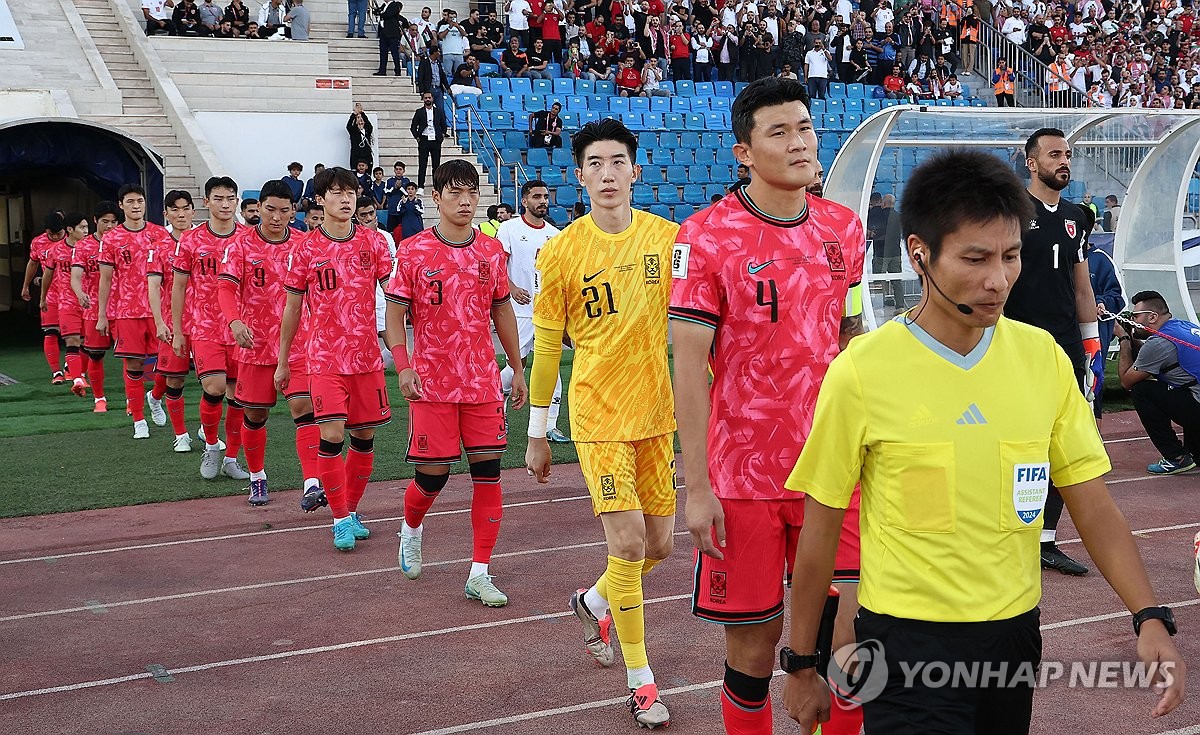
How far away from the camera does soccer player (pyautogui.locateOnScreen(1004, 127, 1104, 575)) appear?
21.4 ft

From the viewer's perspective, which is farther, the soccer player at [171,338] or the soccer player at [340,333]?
the soccer player at [171,338]

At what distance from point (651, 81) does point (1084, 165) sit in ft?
45.0

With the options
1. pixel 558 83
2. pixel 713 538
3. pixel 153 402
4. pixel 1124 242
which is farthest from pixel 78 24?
pixel 713 538

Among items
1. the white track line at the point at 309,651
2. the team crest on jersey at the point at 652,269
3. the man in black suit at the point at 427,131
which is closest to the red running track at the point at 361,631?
the white track line at the point at 309,651

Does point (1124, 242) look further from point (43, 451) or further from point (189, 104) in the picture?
point (189, 104)

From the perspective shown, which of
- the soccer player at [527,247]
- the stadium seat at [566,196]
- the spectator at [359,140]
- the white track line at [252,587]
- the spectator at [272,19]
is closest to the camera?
the white track line at [252,587]

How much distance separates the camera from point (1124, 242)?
13625 millimetres

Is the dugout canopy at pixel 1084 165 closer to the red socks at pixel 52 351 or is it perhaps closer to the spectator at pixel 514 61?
the red socks at pixel 52 351

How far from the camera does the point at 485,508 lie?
21.5ft

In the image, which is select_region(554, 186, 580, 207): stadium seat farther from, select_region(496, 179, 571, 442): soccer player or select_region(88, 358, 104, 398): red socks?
select_region(496, 179, 571, 442): soccer player

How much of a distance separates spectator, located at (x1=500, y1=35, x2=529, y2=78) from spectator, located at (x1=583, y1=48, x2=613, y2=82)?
4.63ft

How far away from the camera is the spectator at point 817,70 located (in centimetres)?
2753

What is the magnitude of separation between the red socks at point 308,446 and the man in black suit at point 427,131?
14.5 m

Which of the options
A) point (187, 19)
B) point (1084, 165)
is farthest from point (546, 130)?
point (1084, 165)
